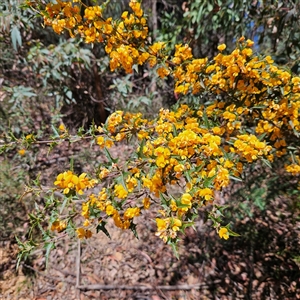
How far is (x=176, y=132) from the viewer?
45.4 inches

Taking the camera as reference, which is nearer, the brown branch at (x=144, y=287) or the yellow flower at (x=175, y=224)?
the yellow flower at (x=175, y=224)

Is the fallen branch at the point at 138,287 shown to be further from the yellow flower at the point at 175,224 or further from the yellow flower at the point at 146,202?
the yellow flower at the point at 175,224

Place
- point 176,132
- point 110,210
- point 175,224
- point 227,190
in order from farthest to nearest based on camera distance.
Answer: point 227,190 → point 176,132 → point 110,210 → point 175,224

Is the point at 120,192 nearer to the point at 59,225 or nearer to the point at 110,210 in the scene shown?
the point at 110,210

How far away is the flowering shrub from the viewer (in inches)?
40.9

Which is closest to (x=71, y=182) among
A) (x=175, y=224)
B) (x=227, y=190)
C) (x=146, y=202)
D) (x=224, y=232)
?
(x=146, y=202)

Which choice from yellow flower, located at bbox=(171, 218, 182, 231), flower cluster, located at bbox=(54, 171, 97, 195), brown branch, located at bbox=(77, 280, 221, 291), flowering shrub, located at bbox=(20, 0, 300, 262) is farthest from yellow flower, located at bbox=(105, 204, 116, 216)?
brown branch, located at bbox=(77, 280, 221, 291)

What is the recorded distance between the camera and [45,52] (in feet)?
7.73

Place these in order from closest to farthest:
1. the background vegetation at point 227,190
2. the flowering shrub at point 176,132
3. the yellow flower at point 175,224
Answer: the yellow flower at point 175,224, the flowering shrub at point 176,132, the background vegetation at point 227,190

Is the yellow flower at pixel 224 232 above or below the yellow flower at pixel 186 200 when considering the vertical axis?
below

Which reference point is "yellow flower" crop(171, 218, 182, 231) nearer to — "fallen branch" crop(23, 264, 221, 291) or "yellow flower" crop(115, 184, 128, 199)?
"yellow flower" crop(115, 184, 128, 199)

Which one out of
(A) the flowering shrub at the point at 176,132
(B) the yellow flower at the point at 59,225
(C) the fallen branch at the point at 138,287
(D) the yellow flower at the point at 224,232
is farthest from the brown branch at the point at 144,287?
(D) the yellow flower at the point at 224,232

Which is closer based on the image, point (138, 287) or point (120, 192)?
point (120, 192)

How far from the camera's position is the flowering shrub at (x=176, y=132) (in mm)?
1040
